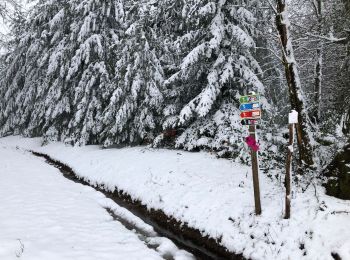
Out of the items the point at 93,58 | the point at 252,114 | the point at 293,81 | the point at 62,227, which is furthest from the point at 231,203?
the point at 93,58

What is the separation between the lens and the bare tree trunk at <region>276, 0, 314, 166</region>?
832 cm

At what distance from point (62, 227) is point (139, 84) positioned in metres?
9.00

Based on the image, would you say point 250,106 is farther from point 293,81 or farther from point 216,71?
point 216,71

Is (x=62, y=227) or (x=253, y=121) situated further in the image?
(x=62, y=227)

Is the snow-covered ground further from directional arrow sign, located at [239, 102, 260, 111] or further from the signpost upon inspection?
directional arrow sign, located at [239, 102, 260, 111]

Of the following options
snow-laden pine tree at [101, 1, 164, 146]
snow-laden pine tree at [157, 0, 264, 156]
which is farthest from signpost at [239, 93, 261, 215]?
snow-laden pine tree at [101, 1, 164, 146]

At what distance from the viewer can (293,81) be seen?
8430mm

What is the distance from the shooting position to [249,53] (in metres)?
12.9

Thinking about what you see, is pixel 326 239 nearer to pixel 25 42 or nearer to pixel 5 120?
pixel 25 42

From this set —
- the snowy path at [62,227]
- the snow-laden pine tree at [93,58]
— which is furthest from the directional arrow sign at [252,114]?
the snow-laden pine tree at [93,58]

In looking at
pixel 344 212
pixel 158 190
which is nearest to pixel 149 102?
pixel 158 190

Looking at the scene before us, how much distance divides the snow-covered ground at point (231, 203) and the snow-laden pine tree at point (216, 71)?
99cm

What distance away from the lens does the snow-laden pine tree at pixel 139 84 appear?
15.8 metres

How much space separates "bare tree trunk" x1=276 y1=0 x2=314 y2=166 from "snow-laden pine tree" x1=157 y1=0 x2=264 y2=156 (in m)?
3.19
